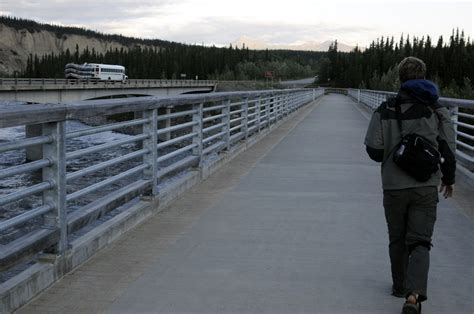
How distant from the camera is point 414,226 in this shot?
12.3 ft

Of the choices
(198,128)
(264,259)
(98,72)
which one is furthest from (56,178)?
(98,72)

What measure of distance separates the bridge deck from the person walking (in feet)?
1.43

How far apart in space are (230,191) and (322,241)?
8.81 ft

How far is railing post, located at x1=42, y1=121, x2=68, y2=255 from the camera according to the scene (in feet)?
13.7

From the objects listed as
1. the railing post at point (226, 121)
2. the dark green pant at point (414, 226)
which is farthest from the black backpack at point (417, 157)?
the railing post at point (226, 121)

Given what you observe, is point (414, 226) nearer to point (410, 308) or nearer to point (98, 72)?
point (410, 308)

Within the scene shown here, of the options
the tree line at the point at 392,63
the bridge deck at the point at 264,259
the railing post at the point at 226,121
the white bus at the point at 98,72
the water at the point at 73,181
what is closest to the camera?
the bridge deck at the point at 264,259

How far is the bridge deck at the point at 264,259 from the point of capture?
391 centimetres

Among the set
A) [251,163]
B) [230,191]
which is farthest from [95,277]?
[251,163]

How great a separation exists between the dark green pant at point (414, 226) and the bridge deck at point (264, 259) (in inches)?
12.2

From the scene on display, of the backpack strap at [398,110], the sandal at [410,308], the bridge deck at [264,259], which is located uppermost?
the backpack strap at [398,110]

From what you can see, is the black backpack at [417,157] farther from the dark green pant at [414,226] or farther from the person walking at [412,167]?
the dark green pant at [414,226]

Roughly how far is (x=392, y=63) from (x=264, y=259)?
156096 millimetres

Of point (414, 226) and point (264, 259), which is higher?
point (414, 226)
